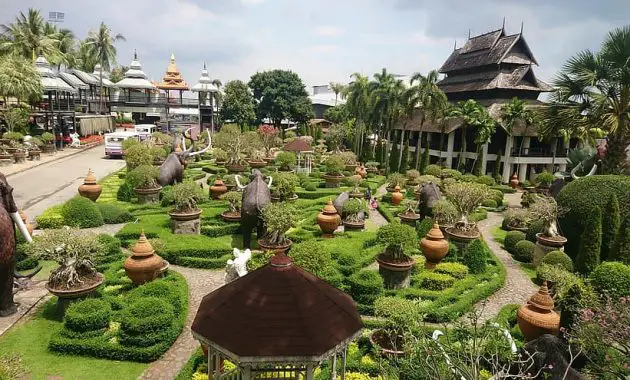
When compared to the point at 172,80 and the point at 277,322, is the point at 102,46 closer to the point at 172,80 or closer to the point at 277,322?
the point at 172,80

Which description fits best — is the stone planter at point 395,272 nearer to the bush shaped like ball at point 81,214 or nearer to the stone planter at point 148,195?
the bush shaped like ball at point 81,214

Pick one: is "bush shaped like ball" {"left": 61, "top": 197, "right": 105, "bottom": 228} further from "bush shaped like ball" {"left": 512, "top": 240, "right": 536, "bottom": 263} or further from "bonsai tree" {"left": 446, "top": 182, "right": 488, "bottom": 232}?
"bush shaped like ball" {"left": 512, "top": 240, "right": 536, "bottom": 263}

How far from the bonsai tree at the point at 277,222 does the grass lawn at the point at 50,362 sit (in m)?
6.59

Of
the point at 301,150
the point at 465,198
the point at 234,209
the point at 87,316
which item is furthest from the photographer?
the point at 301,150

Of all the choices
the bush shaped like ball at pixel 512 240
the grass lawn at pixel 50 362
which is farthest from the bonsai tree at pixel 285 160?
the grass lawn at pixel 50 362

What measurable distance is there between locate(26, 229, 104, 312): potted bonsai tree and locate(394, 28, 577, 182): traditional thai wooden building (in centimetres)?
3032

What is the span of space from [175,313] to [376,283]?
217 inches

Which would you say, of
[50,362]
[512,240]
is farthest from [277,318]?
[512,240]

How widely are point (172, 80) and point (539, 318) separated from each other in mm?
68393

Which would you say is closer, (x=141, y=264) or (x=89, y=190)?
(x=141, y=264)

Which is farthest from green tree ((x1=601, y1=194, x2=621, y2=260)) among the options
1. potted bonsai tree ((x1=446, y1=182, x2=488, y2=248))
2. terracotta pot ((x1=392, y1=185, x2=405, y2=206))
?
terracotta pot ((x1=392, y1=185, x2=405, y2=206))

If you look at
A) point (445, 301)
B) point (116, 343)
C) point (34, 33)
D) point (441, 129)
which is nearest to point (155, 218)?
point (116, 343)

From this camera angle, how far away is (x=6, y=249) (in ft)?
35.2

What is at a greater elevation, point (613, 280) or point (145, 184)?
point (613, 280)
